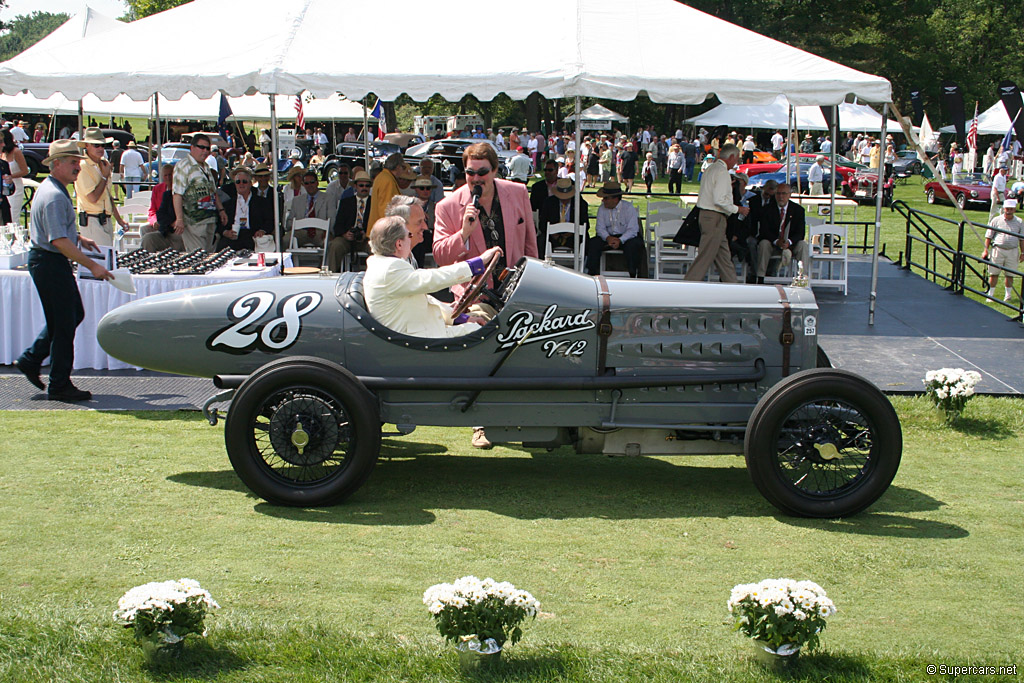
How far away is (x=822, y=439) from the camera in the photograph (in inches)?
203

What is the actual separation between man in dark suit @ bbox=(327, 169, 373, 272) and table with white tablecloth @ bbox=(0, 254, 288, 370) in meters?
3.07

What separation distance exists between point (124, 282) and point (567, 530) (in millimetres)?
4192

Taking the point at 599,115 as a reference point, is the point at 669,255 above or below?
below

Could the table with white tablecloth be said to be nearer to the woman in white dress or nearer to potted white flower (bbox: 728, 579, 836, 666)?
potted white flower (bbox: 728, 579, 836, 666)

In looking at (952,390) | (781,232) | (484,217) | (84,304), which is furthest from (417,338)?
(781,232)

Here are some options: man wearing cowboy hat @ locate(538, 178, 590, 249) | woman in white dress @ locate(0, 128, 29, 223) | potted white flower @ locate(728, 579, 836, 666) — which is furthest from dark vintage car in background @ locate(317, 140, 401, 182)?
potted white flower @ locate(728, 579, 836, 666)

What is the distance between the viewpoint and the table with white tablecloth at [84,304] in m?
8.38

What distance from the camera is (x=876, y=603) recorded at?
13.8 ft

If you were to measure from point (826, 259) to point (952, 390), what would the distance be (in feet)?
18.2

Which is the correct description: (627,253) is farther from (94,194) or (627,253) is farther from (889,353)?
(94,194)

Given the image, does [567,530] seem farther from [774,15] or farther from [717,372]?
[774,15]

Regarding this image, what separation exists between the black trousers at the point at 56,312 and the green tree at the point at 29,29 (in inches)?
5787

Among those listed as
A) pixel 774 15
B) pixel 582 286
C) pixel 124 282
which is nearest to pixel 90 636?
pixel 582 286

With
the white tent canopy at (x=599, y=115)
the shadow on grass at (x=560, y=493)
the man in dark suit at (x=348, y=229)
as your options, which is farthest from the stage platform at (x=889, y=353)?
the white tent canopy at (x=599, y=115)
